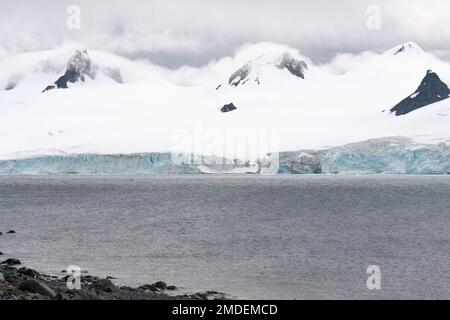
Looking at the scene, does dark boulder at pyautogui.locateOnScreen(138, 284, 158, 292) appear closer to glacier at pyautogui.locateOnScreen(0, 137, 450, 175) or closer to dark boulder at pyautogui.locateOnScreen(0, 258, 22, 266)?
dark boulder at pyautogui.locateOnScreen(0, 258, 22, 266)

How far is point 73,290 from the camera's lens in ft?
109

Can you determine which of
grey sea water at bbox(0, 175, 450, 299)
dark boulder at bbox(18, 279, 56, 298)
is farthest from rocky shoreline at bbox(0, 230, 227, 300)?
grey sea water at bbox(0, 175, 450, 299)

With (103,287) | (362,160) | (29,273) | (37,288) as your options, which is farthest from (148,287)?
(362,160)

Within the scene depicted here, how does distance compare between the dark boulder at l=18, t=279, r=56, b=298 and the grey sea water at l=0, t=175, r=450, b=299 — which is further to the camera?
the grey sea water at l=0, t=175, r=450, b=299

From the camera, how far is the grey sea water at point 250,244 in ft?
137

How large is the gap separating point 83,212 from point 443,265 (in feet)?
182

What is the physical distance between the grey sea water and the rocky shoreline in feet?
5.96

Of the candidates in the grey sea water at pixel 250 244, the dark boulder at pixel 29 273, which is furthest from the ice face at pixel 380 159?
the dark boulder at pixel 29 273

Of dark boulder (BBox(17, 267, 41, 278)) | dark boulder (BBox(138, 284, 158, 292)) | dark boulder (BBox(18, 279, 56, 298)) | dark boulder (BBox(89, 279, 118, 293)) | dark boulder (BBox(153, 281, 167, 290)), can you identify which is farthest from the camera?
dark boulder (BBox(17, 267, 41, 278))

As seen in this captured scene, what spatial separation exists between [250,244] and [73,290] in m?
27.7

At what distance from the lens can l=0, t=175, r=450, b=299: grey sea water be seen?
4181cm

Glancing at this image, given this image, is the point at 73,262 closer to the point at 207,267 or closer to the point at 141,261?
the point at 141,261

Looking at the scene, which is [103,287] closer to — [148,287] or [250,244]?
[148,287]
